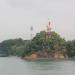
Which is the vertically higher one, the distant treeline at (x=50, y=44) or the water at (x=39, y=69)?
the distant treeline at (x=50, y=44)

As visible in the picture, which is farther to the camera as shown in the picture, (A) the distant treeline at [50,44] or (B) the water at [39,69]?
(A) the distant treeline at [50,44]

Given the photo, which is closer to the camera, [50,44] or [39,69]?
[39,69]

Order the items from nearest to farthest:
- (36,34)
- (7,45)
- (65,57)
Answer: (65,57) < (36,34) < (7,45)

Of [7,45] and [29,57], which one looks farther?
[7,45]

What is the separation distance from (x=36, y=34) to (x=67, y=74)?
159 ft

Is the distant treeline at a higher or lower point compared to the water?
higher

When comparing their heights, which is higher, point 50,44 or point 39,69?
point 50,44

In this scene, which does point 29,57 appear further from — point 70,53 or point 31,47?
point 70,53

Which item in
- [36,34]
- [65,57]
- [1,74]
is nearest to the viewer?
[1,74]

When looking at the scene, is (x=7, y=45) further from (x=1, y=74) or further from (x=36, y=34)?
(x=1, y=74)

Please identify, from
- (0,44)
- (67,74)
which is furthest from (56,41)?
(0,44)

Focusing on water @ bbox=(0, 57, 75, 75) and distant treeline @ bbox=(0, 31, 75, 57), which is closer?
water @ bbox=(0, 57, 75, 75)

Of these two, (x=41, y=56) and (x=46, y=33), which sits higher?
(x=46, y=33)

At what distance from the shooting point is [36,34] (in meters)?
85.2
